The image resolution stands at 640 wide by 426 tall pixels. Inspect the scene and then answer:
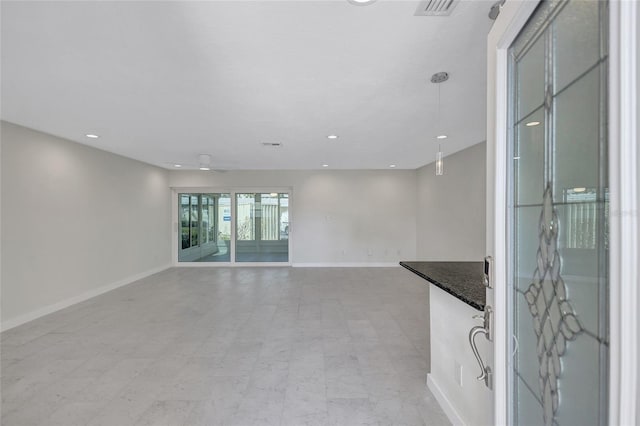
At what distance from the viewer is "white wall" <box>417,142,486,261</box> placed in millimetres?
4371

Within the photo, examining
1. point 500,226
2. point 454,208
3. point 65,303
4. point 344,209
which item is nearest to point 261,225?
point 344,209

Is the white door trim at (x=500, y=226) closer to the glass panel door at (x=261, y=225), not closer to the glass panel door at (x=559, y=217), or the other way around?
the glass panel door at (x=559, y=217)

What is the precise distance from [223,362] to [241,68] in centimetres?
256

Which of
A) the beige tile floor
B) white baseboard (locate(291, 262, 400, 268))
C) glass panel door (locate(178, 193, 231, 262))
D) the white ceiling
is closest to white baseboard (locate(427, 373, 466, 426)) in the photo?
the beige tile floor

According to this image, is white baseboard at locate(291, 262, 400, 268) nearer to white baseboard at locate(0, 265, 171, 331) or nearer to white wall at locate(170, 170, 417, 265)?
white wall at locate(170, 170, 417, 265)

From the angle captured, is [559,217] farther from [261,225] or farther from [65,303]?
[261,225]

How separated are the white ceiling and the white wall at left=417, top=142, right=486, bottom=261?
962 millimetres

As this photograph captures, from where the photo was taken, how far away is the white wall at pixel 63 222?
3357mm

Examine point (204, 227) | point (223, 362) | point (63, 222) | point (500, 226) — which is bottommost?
point (223, 362)

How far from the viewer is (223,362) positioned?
8.45 ft
